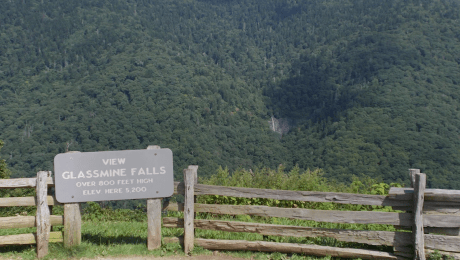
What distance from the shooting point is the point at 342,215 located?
6887 mm

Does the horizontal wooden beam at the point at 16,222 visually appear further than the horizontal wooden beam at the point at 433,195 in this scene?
Yes

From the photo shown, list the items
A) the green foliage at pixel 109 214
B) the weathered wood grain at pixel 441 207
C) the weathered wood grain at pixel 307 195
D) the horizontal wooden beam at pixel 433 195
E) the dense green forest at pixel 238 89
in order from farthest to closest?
the dense green forest at pixel 238 89
the green foliage at pixel 109 214
the weathered wood grain at pixel 307 195
the weathered wood grain at pixel 441 207
the horizontal wooden beam at pixel 433 195

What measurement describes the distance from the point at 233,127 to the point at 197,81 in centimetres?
2573

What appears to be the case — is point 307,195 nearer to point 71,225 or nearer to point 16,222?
point 71,225

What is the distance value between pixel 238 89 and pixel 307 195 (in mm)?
150455

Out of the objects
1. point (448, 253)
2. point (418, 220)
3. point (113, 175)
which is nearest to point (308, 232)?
point (418, 220)

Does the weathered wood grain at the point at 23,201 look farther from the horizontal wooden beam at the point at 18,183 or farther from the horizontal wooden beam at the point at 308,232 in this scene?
the horizontal wooden beam at the point at 308,232

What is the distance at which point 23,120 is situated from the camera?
351 feet

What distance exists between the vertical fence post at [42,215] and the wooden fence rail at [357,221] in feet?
6.50

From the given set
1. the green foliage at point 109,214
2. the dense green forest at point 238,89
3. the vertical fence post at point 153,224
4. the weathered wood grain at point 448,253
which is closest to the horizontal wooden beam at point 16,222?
the vertical fence post at point 153,224

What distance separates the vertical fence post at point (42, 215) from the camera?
6793 mm

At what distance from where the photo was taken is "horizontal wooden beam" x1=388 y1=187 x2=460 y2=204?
652 cm

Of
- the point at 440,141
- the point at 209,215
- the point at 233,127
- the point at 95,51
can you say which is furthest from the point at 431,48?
the point at 209,215

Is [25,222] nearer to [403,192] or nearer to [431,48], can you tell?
[403,192]
